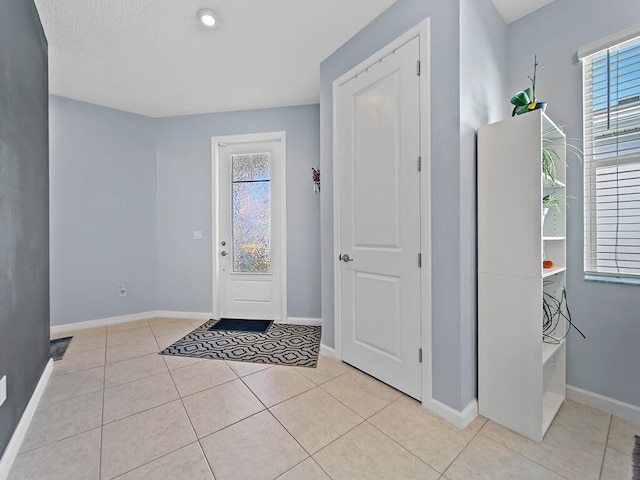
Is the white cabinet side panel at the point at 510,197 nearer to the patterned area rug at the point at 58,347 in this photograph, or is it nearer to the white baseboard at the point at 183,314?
the white baseboard at the point at 183,314

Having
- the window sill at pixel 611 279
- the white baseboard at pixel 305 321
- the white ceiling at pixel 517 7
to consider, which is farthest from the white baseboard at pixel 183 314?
the white ceiling at pixel 517 7

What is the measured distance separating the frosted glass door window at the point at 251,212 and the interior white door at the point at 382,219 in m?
1.41

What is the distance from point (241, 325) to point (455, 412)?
240 cm

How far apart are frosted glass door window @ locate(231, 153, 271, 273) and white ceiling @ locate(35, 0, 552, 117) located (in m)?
0.72

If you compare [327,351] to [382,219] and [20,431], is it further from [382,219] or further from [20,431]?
[20,431]

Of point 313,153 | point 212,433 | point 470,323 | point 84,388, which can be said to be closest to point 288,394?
point 212,433

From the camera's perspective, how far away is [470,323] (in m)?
1.58

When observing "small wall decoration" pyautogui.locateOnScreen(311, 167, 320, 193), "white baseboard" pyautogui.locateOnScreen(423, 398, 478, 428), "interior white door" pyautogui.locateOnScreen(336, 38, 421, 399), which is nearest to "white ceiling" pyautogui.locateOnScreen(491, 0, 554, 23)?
"interior white door" pyautogui.locateOnScreen(336, 38, 421, 399)

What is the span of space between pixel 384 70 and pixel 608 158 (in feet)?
4.91

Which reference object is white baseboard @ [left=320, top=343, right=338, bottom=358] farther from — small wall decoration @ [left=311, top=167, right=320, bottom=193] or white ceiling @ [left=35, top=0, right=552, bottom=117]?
white ceiling @ [left=35, top=0, right=552, bottom=117]

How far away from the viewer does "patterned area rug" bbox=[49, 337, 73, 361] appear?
241 cm

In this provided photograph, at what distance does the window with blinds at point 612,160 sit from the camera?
5.16ft

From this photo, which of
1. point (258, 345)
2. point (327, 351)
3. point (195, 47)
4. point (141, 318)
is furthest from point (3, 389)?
point (195, 47)

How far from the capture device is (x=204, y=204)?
11.4 feet
